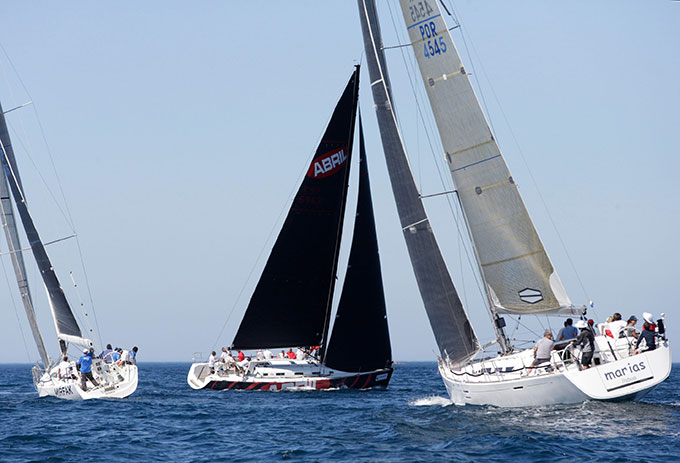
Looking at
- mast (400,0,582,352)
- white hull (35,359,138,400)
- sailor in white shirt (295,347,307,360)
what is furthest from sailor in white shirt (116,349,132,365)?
mast (400,0,582,352)

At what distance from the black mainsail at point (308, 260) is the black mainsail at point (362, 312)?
1.16m

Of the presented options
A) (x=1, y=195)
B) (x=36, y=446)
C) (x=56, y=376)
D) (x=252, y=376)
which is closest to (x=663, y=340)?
(x=36, y=446)

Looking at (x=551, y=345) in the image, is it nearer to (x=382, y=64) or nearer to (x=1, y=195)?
(x=382, y=64)

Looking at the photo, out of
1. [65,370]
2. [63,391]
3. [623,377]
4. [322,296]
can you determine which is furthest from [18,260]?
[623,377]

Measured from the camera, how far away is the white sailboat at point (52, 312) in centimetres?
2670

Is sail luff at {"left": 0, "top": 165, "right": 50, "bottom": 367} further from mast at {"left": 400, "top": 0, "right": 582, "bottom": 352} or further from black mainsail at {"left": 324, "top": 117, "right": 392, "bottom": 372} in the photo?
mast at {"left": 400, "top": 0, "right": 582, "bottom": 352}

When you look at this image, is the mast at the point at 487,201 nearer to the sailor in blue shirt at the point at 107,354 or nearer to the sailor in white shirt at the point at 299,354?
the sailor in white shirt at the point at 299,354

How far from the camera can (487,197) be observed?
20.0m

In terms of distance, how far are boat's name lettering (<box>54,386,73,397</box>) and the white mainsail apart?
1530cm

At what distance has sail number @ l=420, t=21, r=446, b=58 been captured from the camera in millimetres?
20750

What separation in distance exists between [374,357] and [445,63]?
487 inches

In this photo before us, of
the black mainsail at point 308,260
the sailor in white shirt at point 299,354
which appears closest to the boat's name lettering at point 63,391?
the black mainsail at point 308,260

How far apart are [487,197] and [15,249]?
19363 mm

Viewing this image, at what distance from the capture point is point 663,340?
57.5ft
